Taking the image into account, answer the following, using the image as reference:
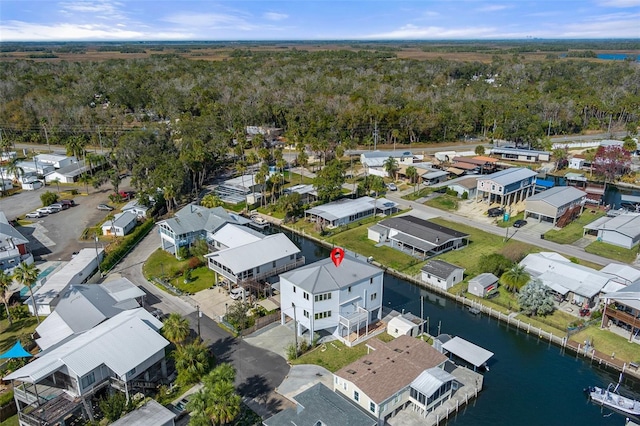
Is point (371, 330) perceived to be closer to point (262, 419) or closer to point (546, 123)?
point (262, 419)

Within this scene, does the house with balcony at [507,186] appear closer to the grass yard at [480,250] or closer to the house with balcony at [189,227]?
the grass yard at [480,250]

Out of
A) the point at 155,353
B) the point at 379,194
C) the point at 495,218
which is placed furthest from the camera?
the point at 379,194

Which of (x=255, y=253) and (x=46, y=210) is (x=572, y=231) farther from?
(x=46, y=210)

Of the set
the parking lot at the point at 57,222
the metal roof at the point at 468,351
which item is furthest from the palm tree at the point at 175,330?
the parking lot at the point at 57,222

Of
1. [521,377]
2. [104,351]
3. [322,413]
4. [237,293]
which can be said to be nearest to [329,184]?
[237,293]

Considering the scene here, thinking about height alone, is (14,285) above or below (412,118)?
below

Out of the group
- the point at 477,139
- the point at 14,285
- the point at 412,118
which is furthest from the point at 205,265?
the point at 477,139

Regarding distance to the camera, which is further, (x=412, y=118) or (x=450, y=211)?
(x=412, y=118)

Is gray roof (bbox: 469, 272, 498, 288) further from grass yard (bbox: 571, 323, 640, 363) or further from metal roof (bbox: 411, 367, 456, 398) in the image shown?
metal roof (bbox: 411, 367, 456, 398)
